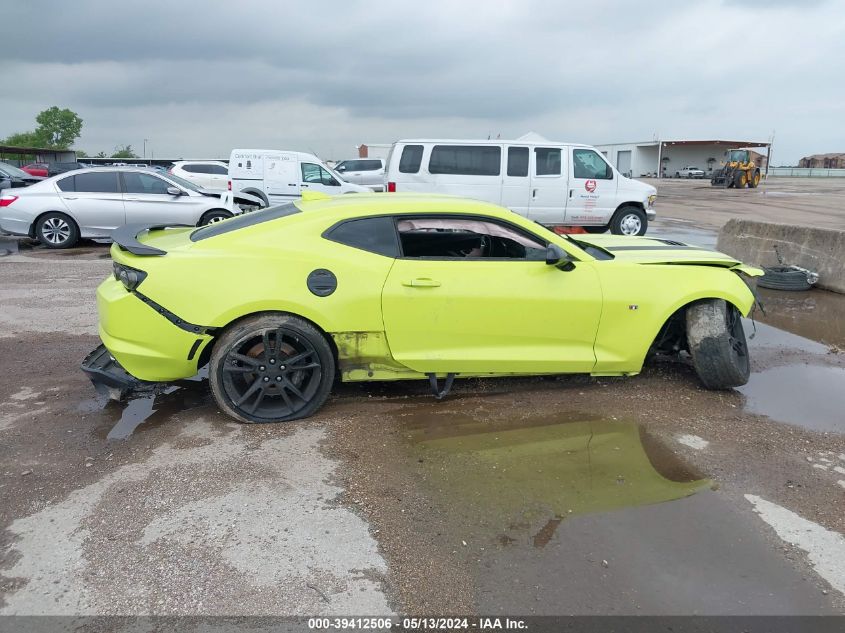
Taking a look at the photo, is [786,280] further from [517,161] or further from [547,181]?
[517,161]

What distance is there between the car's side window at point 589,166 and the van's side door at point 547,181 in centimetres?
23

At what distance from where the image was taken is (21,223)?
11.9m

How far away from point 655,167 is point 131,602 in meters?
72.1

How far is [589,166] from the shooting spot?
12.6 metres

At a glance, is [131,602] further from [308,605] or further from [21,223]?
[21,223]

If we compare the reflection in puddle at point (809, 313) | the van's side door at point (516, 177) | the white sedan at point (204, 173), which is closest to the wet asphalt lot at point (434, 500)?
the reflection in puddle at point (809, 313)

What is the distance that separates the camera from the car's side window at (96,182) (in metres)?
11.9

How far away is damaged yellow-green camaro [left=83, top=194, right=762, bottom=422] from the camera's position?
4004mm

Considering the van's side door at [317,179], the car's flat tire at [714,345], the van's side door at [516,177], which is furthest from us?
the van's side door at [317,179]

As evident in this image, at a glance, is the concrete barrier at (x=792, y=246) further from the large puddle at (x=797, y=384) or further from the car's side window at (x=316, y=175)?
the car's side window at (x=316, y=175)

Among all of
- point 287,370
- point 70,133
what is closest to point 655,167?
point 287,370

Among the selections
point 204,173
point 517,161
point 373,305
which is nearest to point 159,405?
point 373,305

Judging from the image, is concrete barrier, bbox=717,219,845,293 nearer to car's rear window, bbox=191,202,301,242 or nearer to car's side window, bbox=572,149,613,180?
car's side window, bbox=572,149,613,180

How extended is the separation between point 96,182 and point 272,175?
187 inches
